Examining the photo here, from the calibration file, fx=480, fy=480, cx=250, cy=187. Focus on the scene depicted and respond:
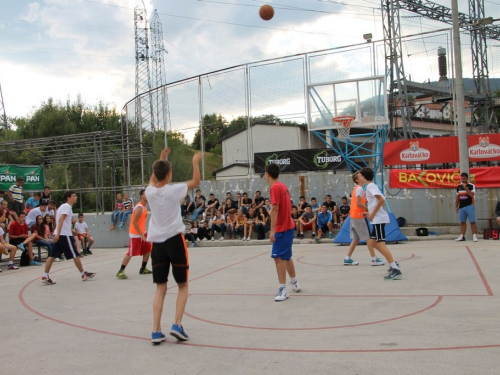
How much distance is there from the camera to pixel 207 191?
20594 mm

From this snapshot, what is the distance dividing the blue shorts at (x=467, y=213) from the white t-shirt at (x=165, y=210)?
11283mm

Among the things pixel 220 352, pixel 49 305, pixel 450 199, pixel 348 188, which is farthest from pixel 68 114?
pixel 220 352

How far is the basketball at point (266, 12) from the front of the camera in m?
15.2

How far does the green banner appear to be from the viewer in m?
19.5

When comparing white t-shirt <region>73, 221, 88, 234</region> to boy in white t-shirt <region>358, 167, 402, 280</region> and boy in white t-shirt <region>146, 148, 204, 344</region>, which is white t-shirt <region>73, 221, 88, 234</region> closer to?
boy in white t-shirt <region>358, 167, 402, 280</region>

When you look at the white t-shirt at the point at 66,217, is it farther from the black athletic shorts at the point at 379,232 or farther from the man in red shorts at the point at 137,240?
the black athletic shorts at the point at 379,232

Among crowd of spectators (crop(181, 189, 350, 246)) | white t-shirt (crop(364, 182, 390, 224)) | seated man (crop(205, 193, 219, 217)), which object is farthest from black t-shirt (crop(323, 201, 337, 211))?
white t-shirt (crop(364, 182, 390, 224))

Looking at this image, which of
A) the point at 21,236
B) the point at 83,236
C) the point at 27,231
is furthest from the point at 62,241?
the point at 83,236

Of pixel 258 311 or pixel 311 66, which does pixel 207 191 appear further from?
pixel 258 311

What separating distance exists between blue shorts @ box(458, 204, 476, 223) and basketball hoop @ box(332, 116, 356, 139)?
4.84 m

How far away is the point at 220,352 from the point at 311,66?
16081mm

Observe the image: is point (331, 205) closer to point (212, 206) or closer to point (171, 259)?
point (212, 206)

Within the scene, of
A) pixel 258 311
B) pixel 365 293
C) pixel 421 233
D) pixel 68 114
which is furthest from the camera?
pixel 68 114

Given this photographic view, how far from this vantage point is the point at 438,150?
55.6ft
